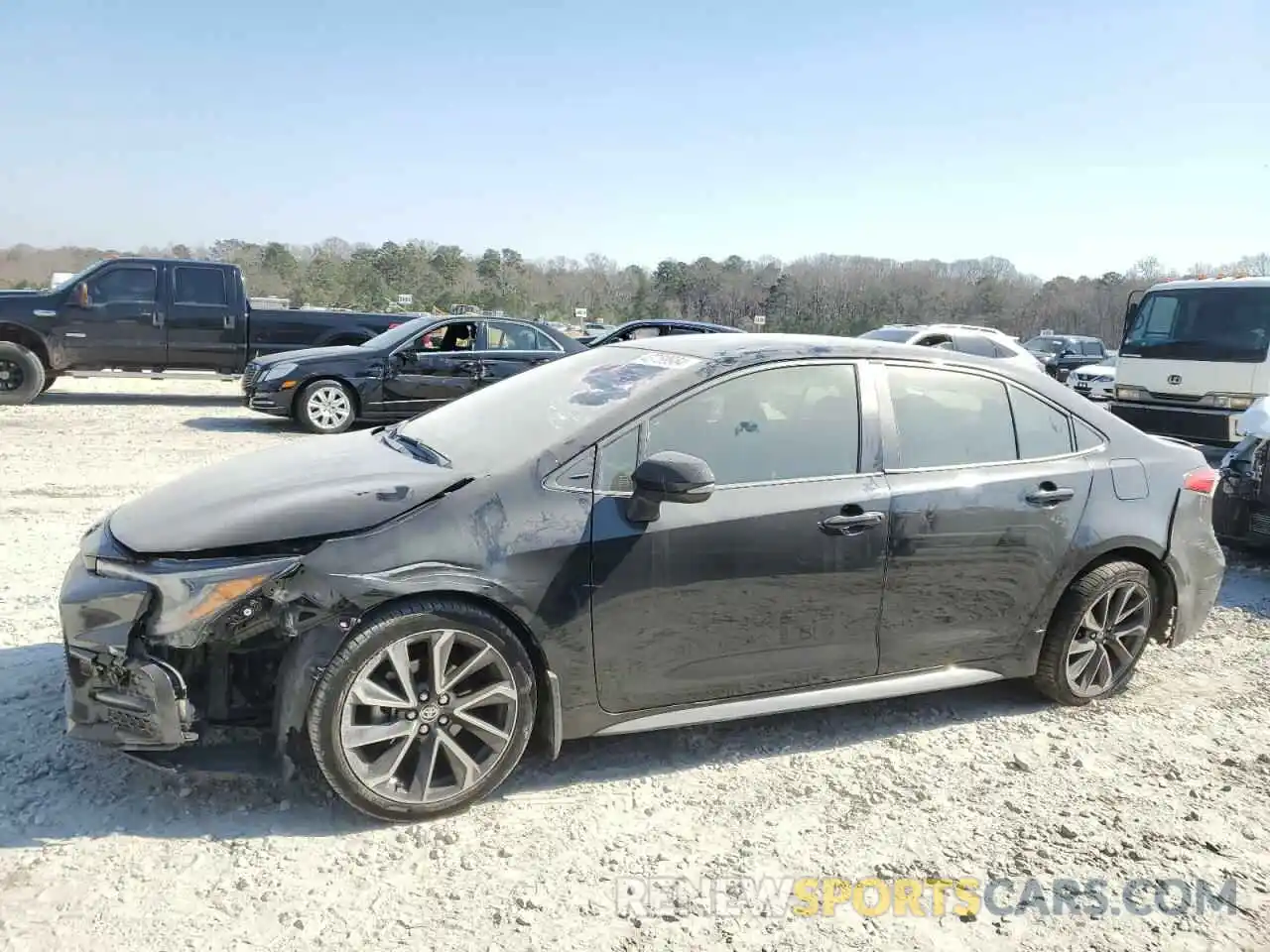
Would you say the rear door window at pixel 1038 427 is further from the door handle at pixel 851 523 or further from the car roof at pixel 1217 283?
the car roof at pixel 1217 283

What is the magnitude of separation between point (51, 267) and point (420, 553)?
4486 cm

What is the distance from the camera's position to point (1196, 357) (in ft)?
36.2

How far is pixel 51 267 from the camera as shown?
3984cm

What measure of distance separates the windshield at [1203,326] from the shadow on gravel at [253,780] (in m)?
8.42

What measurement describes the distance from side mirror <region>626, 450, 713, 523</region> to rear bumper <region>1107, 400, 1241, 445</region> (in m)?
8.89

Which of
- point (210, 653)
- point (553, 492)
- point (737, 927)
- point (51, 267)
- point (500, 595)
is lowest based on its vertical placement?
point (737, 927)

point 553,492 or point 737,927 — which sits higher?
point 553,492

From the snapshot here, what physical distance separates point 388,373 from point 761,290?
4982 cm

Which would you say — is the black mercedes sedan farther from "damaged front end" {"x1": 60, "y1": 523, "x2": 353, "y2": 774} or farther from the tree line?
the tree line

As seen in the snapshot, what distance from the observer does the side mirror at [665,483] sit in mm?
3123

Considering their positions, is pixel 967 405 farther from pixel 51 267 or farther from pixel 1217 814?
pixel 51 267

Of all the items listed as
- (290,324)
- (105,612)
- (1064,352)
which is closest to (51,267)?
(290,324)

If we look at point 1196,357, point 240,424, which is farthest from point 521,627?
point 1196,357

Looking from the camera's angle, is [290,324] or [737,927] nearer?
[737,927]
